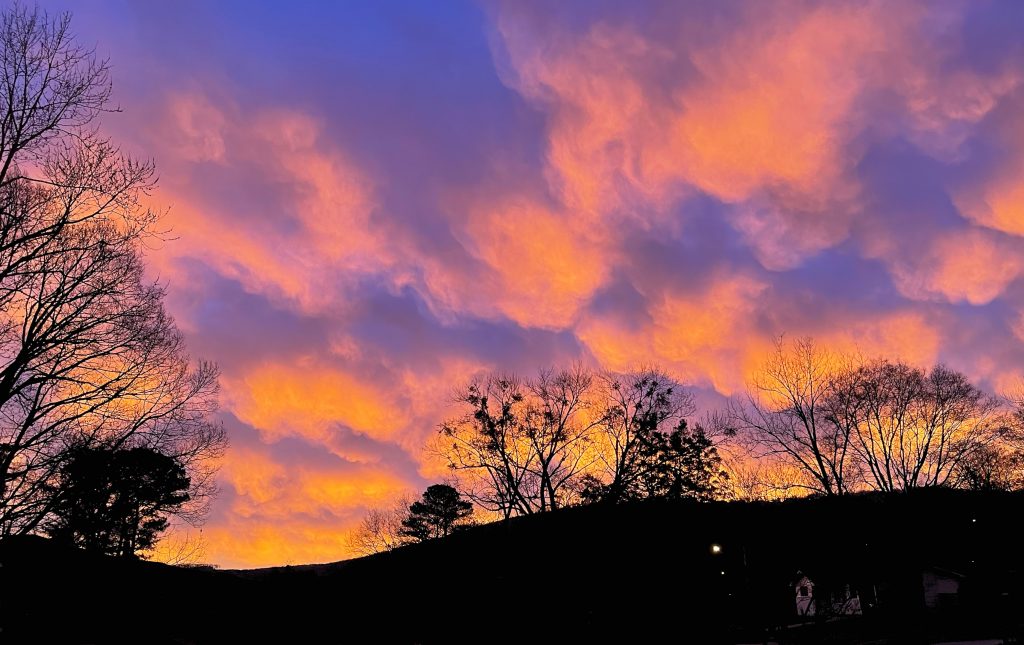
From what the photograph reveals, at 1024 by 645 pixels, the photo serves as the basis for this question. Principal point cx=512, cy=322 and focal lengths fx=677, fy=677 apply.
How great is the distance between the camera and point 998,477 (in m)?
46.1

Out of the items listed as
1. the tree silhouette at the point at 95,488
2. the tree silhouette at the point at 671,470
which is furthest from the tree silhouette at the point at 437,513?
the tree silhouette at the point at 95,488

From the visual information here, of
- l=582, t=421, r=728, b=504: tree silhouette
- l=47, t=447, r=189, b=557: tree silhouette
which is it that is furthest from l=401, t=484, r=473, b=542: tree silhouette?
l=47, t=447, r=189, b=557: tree silhouette

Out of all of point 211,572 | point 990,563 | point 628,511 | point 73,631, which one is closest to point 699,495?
point 628,511

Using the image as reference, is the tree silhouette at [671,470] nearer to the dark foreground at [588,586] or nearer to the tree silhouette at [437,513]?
the dark foreground at [588,586]

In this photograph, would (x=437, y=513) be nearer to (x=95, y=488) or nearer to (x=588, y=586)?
(x=588, y=586)

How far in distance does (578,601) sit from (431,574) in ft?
30.8

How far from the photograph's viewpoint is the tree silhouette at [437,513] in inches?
2436

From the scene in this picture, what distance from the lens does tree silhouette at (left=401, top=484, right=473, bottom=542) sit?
203 feet

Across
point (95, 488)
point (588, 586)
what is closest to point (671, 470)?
point (588, 586)

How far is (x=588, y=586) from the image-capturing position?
2911cm

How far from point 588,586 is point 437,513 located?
35208mm

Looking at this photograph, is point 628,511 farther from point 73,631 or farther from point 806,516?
point 73,631

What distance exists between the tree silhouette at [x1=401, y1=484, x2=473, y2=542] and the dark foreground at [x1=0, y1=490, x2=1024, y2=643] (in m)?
21.6

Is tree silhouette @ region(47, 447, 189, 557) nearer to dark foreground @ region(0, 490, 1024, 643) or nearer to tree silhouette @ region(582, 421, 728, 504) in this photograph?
dark foreground @ region(0, 490, 1024, 643)
